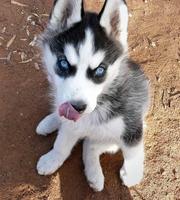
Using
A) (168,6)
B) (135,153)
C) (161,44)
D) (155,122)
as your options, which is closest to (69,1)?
(135,153)

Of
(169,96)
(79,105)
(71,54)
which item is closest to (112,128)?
(79,105)

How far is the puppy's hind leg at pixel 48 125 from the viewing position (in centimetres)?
362

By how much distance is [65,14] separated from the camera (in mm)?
2900

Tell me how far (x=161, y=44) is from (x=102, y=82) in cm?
165

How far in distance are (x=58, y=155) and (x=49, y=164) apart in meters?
0.09

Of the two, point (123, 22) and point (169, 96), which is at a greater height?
point (123, 22)

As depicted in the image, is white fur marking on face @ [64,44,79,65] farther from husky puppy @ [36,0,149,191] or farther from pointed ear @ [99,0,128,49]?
pointed ear @ [99,0,128,49]

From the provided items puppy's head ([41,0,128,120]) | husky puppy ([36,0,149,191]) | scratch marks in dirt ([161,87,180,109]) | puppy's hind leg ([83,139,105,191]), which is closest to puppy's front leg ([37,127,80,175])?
husky puppy ([36,0,149,191])

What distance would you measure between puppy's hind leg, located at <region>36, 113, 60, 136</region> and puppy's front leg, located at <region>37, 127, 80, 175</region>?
0.19 meters

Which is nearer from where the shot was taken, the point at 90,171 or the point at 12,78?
the point at 90,171

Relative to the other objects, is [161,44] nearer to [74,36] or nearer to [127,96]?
[127,96]

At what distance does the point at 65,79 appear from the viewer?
106 inches

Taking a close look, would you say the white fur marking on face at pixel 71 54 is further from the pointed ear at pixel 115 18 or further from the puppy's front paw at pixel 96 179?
the puppy's front paw at pixel 96 179

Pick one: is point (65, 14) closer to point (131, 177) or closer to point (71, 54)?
point (71, 54)
